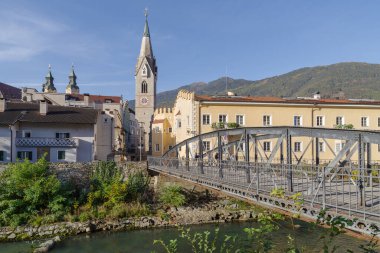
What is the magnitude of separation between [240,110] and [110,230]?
16.5 metres

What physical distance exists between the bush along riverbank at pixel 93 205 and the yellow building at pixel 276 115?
24.3ft

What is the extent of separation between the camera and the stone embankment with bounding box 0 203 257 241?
18812 mm

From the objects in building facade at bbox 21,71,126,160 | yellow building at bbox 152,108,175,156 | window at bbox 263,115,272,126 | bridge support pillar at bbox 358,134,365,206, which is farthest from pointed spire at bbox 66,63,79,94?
bridge support pillar at bbox 358,134,365,206

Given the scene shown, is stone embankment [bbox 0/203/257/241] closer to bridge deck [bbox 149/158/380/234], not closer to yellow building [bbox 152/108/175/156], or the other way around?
bridge deck [bbox 149/158/380/234]

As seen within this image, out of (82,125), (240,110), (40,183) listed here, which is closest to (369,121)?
(240,110)

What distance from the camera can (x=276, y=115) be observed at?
31.5 meters

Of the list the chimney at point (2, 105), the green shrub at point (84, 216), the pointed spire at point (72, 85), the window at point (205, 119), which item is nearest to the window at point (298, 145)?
the window at point (205, 119)

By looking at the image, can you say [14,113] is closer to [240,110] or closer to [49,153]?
[49,153]

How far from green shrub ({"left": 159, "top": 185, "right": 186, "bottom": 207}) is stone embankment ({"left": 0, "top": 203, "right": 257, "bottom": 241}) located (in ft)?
1.91

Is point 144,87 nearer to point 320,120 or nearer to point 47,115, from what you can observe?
point 47,115

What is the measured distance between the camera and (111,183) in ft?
79.1

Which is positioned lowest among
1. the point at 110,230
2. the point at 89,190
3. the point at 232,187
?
the point at 110,230

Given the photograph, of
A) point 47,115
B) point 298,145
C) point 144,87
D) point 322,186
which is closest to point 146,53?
point 144,87

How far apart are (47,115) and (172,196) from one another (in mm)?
14130
